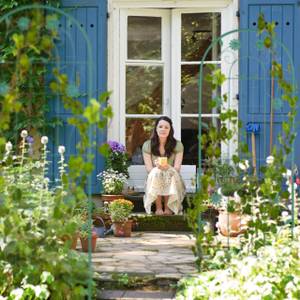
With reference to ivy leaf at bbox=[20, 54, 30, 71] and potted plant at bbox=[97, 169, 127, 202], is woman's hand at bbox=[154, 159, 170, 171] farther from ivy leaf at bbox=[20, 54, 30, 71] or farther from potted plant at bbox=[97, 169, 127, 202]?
ivy leaf at bbox=[20, 54, 30, 71]

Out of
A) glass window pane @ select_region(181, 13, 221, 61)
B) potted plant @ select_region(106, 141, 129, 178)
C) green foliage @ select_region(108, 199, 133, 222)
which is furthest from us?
glass window pane @ select_region(181, 13, 221, 61)

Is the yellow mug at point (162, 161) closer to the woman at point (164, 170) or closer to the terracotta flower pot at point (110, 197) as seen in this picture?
the woman at point (164, 170)

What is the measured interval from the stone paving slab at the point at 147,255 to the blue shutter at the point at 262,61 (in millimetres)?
1337

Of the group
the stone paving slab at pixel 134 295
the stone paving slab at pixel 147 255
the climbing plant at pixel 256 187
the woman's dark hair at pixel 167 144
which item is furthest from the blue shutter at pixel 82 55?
the climbing plant at pixel 256 187

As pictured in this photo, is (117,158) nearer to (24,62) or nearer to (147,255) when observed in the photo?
(147,255)

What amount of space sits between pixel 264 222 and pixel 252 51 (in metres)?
3.78

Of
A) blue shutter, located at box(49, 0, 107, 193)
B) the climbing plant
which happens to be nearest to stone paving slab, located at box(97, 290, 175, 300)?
the climbing plant

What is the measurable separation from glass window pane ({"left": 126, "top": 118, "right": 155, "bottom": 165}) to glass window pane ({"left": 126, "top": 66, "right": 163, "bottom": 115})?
0.10 metres

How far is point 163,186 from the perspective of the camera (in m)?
7.21


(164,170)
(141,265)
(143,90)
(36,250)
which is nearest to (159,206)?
(164,170)

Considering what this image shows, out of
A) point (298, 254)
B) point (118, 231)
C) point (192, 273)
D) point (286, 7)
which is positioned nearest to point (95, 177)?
point (118, 231)

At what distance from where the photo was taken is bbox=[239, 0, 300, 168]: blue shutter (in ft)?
24.9

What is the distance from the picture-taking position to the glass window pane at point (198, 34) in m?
8.01

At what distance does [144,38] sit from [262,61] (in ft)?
4.03
